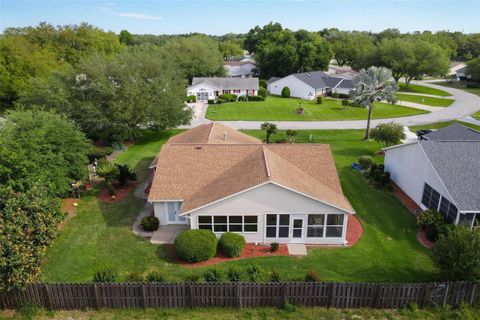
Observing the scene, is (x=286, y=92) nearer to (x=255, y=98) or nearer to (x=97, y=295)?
(x=255, y=98)

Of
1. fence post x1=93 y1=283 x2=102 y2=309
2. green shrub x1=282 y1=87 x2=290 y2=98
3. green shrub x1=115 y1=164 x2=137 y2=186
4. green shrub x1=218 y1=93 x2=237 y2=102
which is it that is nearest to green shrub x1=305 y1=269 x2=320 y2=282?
fence post x1=93 y1=283 x2=102 y2=309

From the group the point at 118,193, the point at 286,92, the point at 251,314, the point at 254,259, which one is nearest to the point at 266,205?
the point at 254,259

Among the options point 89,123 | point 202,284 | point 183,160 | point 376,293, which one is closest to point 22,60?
point 89,123

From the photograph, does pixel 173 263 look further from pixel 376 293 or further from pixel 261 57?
pixel 261 57

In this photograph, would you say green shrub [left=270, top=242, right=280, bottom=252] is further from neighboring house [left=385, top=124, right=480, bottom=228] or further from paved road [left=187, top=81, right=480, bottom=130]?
paved road [left=187, top=81, right=480, bottom=130]

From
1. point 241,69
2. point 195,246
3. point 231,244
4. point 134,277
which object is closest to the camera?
point 134,277

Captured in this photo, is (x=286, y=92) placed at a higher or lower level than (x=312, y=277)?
higher
